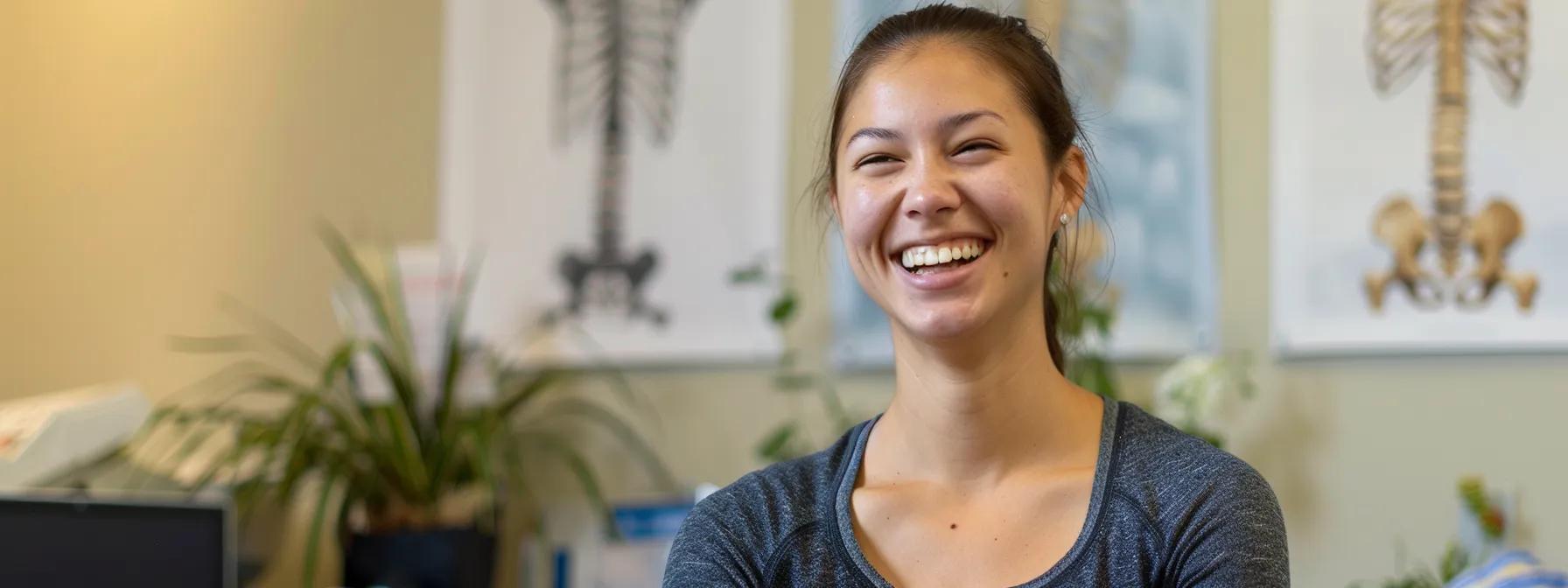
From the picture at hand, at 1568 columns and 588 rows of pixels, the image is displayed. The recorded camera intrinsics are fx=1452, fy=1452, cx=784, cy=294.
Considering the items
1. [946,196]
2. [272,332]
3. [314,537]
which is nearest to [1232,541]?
[946,196]

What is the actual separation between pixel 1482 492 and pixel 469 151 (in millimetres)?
2049

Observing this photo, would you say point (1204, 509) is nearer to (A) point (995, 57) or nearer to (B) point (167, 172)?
(A) point (995, 57)

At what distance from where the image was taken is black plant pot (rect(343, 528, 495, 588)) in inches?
105

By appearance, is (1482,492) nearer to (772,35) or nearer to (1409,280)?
(1409,280)

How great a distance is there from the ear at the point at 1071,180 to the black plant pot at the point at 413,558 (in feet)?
5.62

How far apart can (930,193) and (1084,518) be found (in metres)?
0.29

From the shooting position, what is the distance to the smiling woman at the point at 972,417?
44.8 inches

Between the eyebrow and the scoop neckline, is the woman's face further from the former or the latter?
the scoop neckline

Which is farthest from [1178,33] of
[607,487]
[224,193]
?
[224,193]

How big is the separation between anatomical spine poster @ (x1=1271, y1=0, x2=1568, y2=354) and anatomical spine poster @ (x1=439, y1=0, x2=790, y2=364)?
974 mm

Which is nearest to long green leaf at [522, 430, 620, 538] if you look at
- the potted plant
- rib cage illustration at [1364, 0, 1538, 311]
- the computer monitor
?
the potted plant

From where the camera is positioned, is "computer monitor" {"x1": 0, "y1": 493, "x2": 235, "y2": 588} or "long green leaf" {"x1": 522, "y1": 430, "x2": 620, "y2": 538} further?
"long green leaf" {"x1": 522, "y1": 430, "x2": 620, "y2": 538}

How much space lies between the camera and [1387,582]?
2193mm

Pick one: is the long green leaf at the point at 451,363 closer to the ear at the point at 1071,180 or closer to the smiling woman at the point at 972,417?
the smiling woman at the point at 972,417
